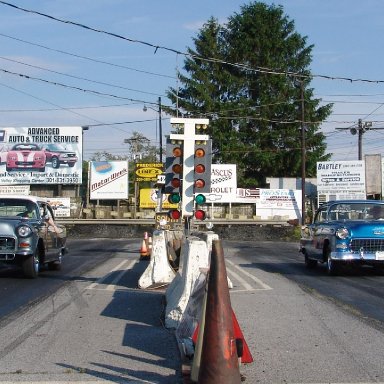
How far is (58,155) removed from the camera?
2299 inches

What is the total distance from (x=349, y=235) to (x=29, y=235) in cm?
688

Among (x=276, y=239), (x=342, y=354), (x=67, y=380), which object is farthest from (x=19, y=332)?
(x=276, y=239)

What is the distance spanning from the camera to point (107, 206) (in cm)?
6078

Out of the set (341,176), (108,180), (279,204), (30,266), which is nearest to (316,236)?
(30,266)

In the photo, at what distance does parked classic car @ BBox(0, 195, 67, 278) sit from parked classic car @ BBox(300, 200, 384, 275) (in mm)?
6369

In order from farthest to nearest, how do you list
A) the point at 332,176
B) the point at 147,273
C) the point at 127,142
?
the point at 127,142 < the point at 332,176 < the point at 147,273

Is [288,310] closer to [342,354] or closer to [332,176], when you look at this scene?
[342,354]

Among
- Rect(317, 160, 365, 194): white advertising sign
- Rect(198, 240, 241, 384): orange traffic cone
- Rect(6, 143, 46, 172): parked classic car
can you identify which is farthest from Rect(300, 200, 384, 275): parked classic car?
Rect(6, 143, 46, 172): parked classic car

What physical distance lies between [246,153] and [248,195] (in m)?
9.77

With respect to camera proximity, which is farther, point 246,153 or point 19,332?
point 246,153

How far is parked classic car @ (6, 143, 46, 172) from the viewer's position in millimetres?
58219

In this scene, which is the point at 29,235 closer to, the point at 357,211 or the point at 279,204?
the point at 357,211

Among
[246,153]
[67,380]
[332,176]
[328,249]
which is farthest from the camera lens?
[246,153]

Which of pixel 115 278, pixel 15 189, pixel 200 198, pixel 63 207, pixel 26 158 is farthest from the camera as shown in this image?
pixel 26 158
